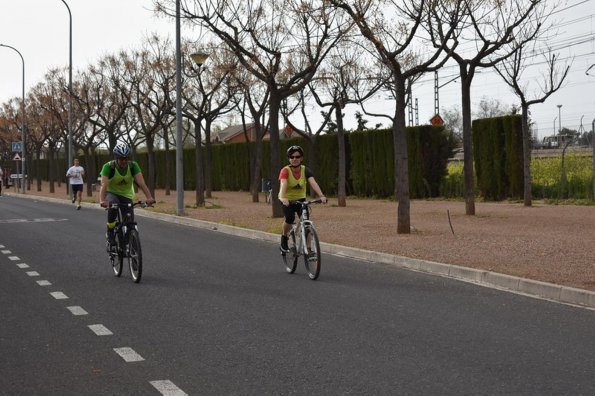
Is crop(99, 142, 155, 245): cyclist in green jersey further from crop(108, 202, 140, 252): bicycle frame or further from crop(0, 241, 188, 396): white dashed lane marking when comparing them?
crop(0, 241, 188, 396): white dashed lane marking

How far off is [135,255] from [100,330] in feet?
10.2

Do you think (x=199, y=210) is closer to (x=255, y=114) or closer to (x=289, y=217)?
(x=255, y=114)

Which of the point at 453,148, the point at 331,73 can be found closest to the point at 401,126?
the point at 331,73

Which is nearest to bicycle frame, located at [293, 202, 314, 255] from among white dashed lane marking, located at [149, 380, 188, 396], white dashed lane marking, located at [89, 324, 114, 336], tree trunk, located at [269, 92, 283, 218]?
white dashed lane marking, located at [89, 324, 114, 336]

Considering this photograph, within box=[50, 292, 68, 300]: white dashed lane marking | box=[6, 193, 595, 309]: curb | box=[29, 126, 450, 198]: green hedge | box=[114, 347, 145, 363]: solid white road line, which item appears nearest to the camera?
box=[114, 347, 145, 363]: solid white road line

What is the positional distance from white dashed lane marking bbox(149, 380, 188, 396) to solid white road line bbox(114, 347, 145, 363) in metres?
0.69

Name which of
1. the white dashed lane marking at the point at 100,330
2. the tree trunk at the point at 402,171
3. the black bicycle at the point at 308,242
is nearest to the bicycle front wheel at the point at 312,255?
the black bicycle at the point at 308,242

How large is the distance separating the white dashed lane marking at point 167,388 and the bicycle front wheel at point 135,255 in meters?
4.76

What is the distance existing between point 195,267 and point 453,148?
70.1ft

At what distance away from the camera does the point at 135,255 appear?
10086 mm

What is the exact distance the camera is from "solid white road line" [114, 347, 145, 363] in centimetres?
595

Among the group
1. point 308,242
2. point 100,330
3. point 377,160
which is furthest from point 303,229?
point 377,160

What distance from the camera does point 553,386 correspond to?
5152 mm

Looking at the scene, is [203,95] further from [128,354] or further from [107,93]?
[128,354]
